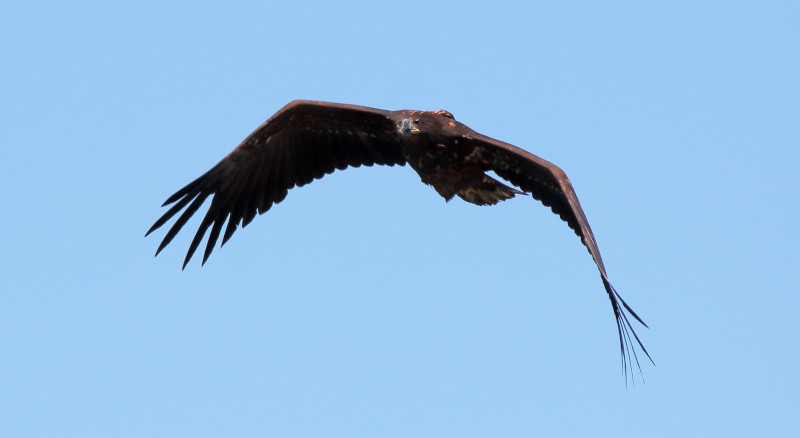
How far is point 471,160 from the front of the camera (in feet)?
35.7

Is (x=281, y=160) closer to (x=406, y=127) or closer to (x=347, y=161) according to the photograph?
(x=347, y=161)

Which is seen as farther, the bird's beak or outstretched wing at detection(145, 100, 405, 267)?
outstretched wing at detection(145, 100, 405, 267)

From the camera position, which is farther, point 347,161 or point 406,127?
point 347,161

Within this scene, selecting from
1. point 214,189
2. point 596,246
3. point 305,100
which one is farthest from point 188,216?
point 596,246

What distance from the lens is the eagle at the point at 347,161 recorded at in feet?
34.9

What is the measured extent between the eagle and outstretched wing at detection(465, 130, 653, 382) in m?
0.01

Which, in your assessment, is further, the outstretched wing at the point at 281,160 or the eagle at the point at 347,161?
the outstretched wing at the point at 281,160

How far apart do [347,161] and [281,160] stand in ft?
2.30

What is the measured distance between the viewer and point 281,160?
12102 mm

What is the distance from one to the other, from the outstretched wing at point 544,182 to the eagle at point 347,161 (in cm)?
1

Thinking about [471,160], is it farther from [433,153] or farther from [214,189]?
[214,189]

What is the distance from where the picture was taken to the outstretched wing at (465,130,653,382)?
9445mm

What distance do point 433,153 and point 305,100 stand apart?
5.60 ft

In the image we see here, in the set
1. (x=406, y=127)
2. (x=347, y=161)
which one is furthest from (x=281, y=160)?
(x=406, y=127)
